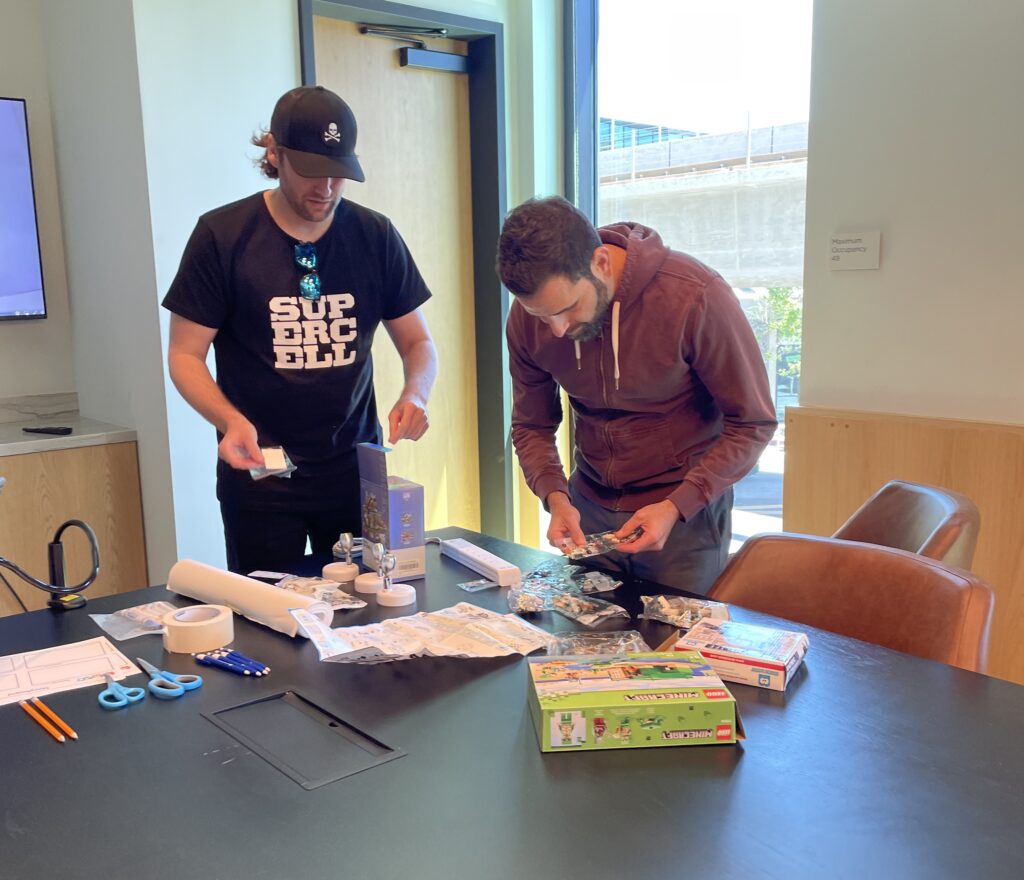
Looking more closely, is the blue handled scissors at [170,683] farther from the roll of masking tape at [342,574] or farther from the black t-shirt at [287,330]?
the black t-shirt at [287,330]

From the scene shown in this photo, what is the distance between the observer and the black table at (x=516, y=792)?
836 millimetres

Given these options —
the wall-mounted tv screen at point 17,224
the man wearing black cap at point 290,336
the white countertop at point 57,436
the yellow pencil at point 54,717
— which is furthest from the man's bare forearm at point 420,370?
the wall-mounted tv screen at point 17,224

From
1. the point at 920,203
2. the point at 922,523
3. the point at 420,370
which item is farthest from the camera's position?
the point at 920,203

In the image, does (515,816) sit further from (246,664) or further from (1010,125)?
(1010,125)

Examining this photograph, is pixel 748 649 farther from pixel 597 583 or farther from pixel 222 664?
pixel 222 664

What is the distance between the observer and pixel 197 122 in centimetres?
261

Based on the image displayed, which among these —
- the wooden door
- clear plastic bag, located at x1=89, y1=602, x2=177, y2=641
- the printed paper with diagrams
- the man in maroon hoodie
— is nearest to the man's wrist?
the man in maroon hoodie

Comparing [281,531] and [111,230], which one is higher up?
[111,230]

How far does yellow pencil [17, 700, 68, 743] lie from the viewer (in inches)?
42.6

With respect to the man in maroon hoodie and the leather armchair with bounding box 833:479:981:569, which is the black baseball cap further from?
the leather armchair with bounding box 833:479:981:569

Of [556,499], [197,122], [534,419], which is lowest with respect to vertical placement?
[556,499]

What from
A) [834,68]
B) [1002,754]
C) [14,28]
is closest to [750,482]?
[834,68]

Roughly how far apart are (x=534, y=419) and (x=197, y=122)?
1.41 meters

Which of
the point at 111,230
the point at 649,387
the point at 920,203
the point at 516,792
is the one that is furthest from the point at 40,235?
the point at 516,792
